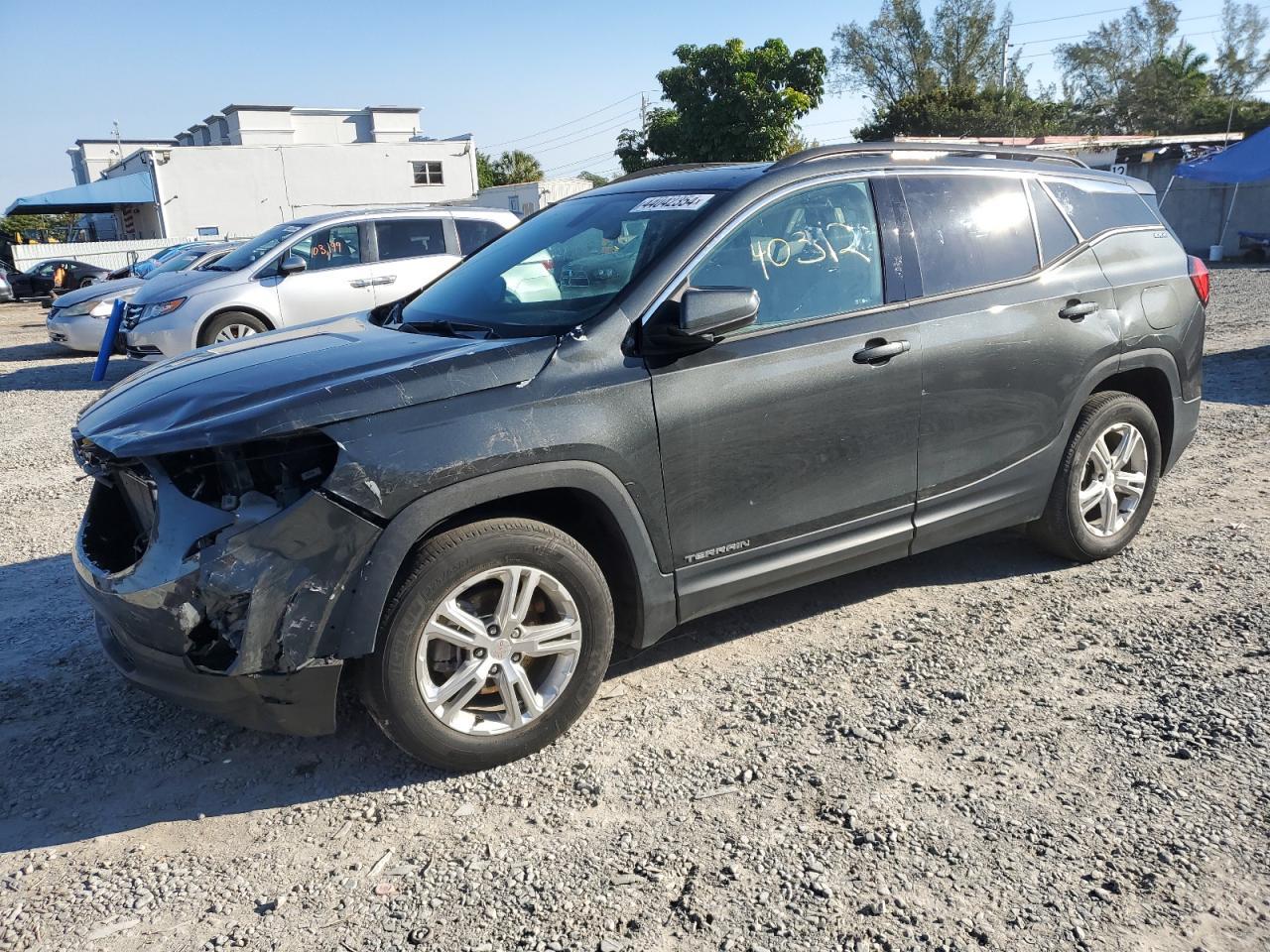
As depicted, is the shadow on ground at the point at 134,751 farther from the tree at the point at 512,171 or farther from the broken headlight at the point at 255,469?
the tree at the point at 512,171

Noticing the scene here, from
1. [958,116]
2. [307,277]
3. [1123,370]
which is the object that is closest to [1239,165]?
[307,277]

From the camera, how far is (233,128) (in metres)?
66.4

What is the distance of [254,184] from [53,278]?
19238 mm

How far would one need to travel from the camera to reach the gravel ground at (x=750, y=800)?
264 cm

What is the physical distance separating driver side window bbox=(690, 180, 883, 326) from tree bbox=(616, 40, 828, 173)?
110 feet

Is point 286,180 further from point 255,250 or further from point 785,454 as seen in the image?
point 785,454

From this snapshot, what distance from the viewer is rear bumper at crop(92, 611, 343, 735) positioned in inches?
117

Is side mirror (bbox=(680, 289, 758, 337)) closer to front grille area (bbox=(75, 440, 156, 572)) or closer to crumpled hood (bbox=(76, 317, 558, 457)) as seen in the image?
crumpled hood (bbox=(76, 317, 558, 457))

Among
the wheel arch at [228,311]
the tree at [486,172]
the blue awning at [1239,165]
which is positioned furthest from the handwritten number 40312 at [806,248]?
the tree at [486,172]

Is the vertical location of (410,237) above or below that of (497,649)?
above

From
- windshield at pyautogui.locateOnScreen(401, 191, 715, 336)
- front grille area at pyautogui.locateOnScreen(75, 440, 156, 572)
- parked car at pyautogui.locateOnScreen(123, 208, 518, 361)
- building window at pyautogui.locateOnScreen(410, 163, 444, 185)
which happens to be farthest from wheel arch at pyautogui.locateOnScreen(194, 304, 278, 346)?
building window at pyautogui.locateOnScreen(410, 163, 444, 185)

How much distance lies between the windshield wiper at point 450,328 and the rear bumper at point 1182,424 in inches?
141

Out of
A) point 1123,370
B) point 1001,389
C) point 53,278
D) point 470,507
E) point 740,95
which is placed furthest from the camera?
point 740,95

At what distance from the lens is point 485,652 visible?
324 centimetres
